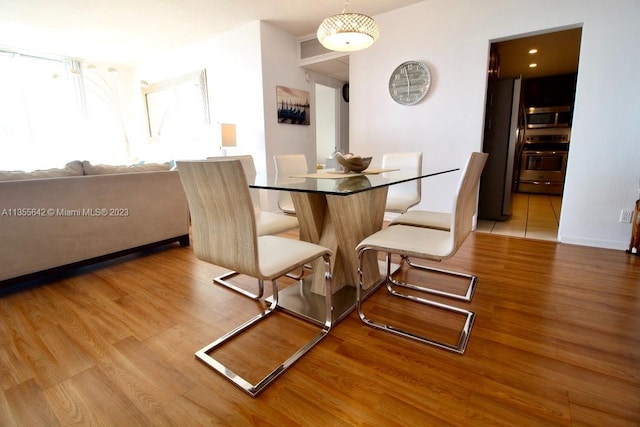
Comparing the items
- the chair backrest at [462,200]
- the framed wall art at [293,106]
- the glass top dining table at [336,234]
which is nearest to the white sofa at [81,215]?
the glass top dining table at [336,234]

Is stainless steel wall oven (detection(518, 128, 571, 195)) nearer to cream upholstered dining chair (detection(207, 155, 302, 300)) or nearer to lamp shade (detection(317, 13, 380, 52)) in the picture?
lamp shade (detection(317, 13, 380, 52))

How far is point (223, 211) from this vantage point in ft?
4.15

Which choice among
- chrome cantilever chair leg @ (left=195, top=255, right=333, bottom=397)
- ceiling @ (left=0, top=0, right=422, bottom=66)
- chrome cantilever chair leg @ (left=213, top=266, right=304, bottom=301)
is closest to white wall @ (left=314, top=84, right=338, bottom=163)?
ceiling @ (left=0, top=0, right=422, bottom=66)

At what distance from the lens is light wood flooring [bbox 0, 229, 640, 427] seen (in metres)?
1.13

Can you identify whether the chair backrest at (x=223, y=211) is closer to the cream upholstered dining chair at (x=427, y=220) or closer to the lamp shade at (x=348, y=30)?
the cream upholstered dining chair at (x=427, y=220)

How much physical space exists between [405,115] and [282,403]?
11.2 ft

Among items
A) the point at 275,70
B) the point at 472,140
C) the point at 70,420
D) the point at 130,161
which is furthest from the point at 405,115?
the point at 130,161

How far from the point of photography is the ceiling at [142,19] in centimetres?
346

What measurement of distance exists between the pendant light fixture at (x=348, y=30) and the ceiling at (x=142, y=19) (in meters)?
1.55

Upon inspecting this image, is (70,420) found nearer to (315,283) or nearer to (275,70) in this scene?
(315,283)

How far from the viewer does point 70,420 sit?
1.12 meters

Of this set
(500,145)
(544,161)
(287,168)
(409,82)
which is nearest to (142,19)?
(287,168)

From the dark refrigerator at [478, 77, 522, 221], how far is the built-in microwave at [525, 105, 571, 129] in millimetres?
3340

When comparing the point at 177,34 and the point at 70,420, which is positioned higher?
the point at 177,34
